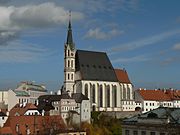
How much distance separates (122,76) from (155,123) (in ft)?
252

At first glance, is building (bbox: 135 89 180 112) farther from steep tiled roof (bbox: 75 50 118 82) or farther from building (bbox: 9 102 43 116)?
building (bbox: 9 102 43 116)

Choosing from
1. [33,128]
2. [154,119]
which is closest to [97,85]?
[33,128]

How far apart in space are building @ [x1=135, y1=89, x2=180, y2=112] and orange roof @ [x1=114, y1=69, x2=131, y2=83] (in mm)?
6456

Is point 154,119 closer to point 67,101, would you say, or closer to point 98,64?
point 67,101

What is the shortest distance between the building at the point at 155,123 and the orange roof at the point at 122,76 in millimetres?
70219

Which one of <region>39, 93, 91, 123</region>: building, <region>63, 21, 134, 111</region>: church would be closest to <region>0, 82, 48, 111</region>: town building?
<region>63, 21, 134, 111</region>: church

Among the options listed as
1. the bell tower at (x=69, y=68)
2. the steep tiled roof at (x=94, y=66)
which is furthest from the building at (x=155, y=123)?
the steep tiled roof at (x=94, y=66)

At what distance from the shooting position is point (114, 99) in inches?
4247

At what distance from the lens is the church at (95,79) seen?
99062 mm

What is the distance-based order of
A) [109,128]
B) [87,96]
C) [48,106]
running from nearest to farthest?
[109,128], [48,106], [87,96]

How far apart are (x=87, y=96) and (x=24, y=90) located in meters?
30.4

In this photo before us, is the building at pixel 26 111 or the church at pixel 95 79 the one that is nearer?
the building at pixel 26 111

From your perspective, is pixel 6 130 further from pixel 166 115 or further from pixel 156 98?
pixel 156 98

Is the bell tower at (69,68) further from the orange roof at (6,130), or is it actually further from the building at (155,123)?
the building at (155,123)
